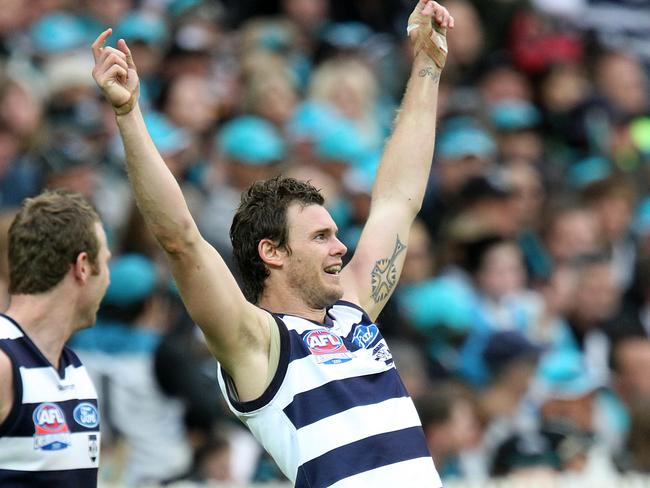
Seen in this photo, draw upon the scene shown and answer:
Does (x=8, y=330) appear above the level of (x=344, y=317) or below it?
above

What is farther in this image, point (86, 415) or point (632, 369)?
point (632, 369)

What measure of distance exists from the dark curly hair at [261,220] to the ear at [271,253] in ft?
0.05

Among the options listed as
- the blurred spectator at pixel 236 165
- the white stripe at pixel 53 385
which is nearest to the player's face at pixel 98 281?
the white stripe at pixel 53 385

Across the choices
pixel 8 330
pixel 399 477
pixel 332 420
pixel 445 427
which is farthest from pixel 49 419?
pixel 445 427

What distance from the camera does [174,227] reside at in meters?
4.47

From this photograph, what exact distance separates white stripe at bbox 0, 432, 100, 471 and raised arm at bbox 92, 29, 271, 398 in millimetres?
659

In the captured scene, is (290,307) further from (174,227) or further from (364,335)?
(174,227)

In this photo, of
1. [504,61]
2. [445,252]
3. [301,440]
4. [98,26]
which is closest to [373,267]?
[301,440]

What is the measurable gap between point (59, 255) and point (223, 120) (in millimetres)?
4972

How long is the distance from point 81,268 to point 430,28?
1798 mm

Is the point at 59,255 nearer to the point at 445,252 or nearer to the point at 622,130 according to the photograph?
the point at 445,252

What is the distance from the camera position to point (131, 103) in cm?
444

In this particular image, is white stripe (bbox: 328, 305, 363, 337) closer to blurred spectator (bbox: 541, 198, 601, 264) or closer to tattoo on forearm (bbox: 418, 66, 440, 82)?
tattoo on forearm (bbox: 418, 66, 440, 82)

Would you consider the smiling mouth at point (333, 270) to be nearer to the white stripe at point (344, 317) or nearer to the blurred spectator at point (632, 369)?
the white stripe at point (344, 317)
